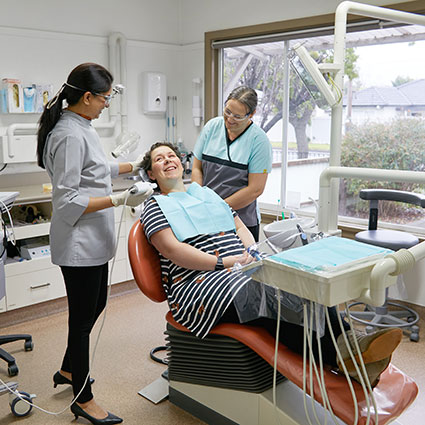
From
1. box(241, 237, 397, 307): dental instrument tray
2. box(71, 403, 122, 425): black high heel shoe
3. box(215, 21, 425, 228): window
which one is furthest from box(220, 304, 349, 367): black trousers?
box(215, 21, 425, 228): window

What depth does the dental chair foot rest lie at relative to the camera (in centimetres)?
163

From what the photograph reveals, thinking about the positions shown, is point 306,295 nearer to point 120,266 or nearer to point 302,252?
point 302,252

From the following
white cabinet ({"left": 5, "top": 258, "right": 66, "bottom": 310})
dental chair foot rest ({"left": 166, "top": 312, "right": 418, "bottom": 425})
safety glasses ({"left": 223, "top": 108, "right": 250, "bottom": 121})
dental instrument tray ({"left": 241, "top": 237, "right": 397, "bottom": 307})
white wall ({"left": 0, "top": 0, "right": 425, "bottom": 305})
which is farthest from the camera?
white wall ({"left": 0, "top": 0, "right": 425, "bottom": 305})

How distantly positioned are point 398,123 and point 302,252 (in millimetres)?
2123

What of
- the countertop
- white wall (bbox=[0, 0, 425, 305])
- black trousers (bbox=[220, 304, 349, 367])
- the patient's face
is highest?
white wall (bbox=[0, 0, 425, 305])

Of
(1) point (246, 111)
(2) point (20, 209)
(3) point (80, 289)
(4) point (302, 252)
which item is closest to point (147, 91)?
(2) point (20, 209)

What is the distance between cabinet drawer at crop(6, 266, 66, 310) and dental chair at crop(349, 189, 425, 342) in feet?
5.83

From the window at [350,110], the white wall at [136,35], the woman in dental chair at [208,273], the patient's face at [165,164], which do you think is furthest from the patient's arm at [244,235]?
the white wall at [136,35]

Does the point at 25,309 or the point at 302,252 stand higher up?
the point at 302,252

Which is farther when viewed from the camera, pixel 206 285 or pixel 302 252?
pixel 206 285

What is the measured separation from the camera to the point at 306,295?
131 centimetres

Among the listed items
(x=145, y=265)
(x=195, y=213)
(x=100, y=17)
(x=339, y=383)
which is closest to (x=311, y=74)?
(x=195, y=213)

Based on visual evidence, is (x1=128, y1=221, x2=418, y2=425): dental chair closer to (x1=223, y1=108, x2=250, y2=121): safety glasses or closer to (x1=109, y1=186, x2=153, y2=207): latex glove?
(x1=109, y1=186, x2=153, y2=207): latex glove

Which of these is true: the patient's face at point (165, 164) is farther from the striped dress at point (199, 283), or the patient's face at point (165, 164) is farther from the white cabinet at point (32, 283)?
the white cabinet at point (32, 283)
